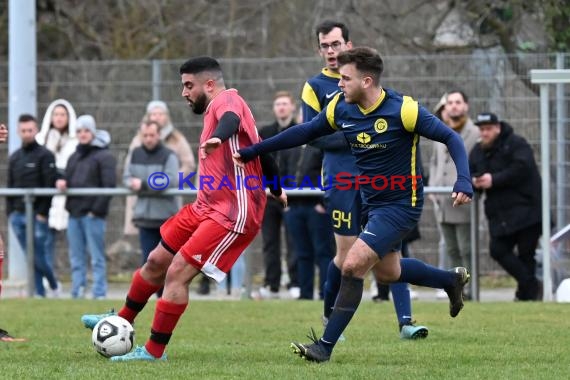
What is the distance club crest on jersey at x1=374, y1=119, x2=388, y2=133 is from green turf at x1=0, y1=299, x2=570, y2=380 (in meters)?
1.45

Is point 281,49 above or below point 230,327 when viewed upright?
above

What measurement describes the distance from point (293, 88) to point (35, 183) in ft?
11.3

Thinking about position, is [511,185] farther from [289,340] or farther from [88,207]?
[88,207]

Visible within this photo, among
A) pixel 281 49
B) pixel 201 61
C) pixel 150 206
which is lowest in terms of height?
pixel 150 206

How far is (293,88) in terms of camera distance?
1546cm

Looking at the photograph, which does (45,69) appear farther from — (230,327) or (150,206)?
(230,327)

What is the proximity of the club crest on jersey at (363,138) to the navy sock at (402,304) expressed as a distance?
1.73 m

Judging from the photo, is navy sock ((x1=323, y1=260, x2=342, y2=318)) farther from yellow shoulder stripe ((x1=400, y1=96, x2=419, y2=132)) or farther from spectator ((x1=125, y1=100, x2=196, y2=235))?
spectator ((x1=125, y1=100, x2=196, y2=235))

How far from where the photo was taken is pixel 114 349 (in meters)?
7.84

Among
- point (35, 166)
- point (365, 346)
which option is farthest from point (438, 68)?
point (365, 346)

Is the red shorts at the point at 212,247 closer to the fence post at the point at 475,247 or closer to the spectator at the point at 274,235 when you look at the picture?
the fence post at the point at 475,247

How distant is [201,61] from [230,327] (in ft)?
10.2

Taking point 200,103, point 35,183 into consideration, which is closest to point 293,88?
point 35,183

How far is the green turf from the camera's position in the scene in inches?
286
